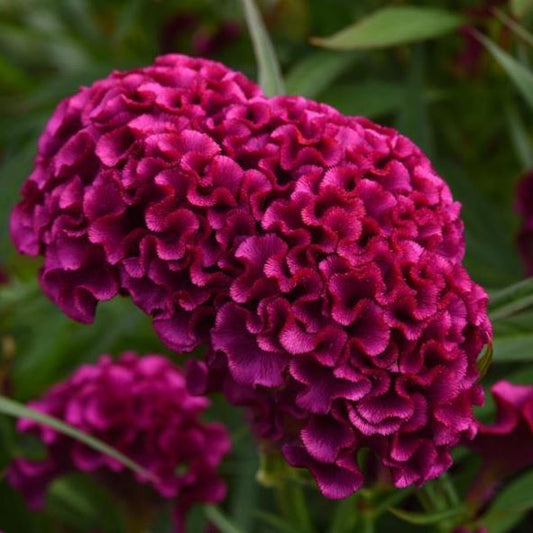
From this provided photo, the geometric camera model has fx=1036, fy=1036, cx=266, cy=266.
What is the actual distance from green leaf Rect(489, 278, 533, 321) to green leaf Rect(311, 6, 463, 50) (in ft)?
1.15

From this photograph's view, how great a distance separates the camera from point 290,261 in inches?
28.7

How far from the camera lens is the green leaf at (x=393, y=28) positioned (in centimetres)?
112

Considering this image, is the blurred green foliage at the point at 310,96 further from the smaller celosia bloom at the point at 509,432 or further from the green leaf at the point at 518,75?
the smaller celosia bloom at the point at 509,432

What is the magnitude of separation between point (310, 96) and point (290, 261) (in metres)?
0.58

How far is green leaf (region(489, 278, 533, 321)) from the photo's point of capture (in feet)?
2.87

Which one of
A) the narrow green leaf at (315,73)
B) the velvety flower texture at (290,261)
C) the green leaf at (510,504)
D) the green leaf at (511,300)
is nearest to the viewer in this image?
the velvety flower texture at (290,261)

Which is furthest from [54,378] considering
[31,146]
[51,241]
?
[51,241]

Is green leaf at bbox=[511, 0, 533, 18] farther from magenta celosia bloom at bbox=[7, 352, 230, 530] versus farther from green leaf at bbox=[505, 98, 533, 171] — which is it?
magenta celosia bloom at bbox=[7, 352, 230, 530]

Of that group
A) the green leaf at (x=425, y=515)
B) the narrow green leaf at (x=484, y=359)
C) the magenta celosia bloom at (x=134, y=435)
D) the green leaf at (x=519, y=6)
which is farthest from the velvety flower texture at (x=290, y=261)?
the green leaf at (x=519, y=6)

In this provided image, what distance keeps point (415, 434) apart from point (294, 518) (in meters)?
0.35

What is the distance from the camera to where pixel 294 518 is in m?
1.05

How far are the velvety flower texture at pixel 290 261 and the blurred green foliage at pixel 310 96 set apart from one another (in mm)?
351

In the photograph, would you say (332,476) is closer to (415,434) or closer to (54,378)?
(415,434)

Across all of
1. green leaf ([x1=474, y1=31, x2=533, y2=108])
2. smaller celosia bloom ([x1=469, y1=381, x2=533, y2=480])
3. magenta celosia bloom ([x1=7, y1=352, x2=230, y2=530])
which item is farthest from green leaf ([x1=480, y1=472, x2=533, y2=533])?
green leaf ([x1=474, y1=31, x2=533, y2=108])
